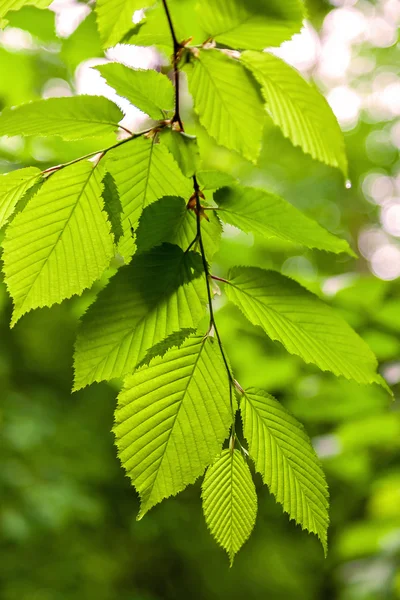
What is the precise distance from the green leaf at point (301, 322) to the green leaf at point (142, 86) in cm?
20

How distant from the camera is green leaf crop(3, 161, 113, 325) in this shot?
1.61 feet

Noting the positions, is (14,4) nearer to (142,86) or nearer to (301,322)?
(142,86)

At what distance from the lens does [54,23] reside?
1.29 m

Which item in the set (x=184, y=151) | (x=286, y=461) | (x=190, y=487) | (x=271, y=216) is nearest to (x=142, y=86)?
(x=184, y=151)

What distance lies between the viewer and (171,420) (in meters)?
Answer: 0.49

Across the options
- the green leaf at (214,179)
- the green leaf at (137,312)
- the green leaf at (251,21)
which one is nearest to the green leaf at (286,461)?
the green leaf at (137,312)

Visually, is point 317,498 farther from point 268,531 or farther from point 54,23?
point 268,531

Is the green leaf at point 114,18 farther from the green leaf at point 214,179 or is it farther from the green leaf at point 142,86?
the green leaf at point 214,179

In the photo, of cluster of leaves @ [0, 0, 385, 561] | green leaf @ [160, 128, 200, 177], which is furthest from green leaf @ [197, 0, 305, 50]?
green leaf @ [160, 128, 200, 177]

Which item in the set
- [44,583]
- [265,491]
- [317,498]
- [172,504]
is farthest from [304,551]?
[317,498]

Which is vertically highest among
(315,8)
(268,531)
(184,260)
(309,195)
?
(184,260)

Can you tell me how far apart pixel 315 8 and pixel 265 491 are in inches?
131

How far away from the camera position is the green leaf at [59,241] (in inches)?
19.3

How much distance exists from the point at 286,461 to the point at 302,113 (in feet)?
1.24
